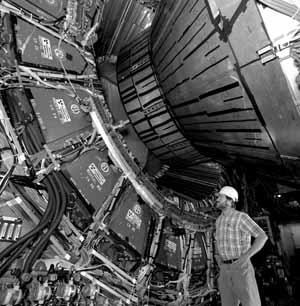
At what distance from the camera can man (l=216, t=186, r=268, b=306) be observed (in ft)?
5.55

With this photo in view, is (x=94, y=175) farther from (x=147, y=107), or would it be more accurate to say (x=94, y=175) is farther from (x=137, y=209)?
(x=147, y=107)

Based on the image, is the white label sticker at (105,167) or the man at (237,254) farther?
the white label sticker at (105,167)

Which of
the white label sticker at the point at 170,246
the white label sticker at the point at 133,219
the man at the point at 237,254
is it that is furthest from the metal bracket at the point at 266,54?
the white label sticker at the point at 170,246

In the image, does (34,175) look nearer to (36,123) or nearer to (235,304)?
(36,123)

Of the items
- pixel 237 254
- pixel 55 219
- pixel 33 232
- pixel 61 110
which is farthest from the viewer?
pixel 61 110

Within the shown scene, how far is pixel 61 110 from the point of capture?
198 cm

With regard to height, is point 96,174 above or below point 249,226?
above

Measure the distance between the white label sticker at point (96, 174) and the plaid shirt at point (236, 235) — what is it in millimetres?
969

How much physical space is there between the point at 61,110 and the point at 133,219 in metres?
1.03

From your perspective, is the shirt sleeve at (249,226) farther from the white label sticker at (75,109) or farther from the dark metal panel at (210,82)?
the white label sticker at (75,109)

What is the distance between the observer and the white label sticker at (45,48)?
1.99 metres

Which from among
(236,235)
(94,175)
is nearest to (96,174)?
(94,175)

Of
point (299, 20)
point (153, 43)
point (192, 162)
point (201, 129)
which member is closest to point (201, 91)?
point (201, 129)

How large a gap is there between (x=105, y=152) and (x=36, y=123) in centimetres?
59
